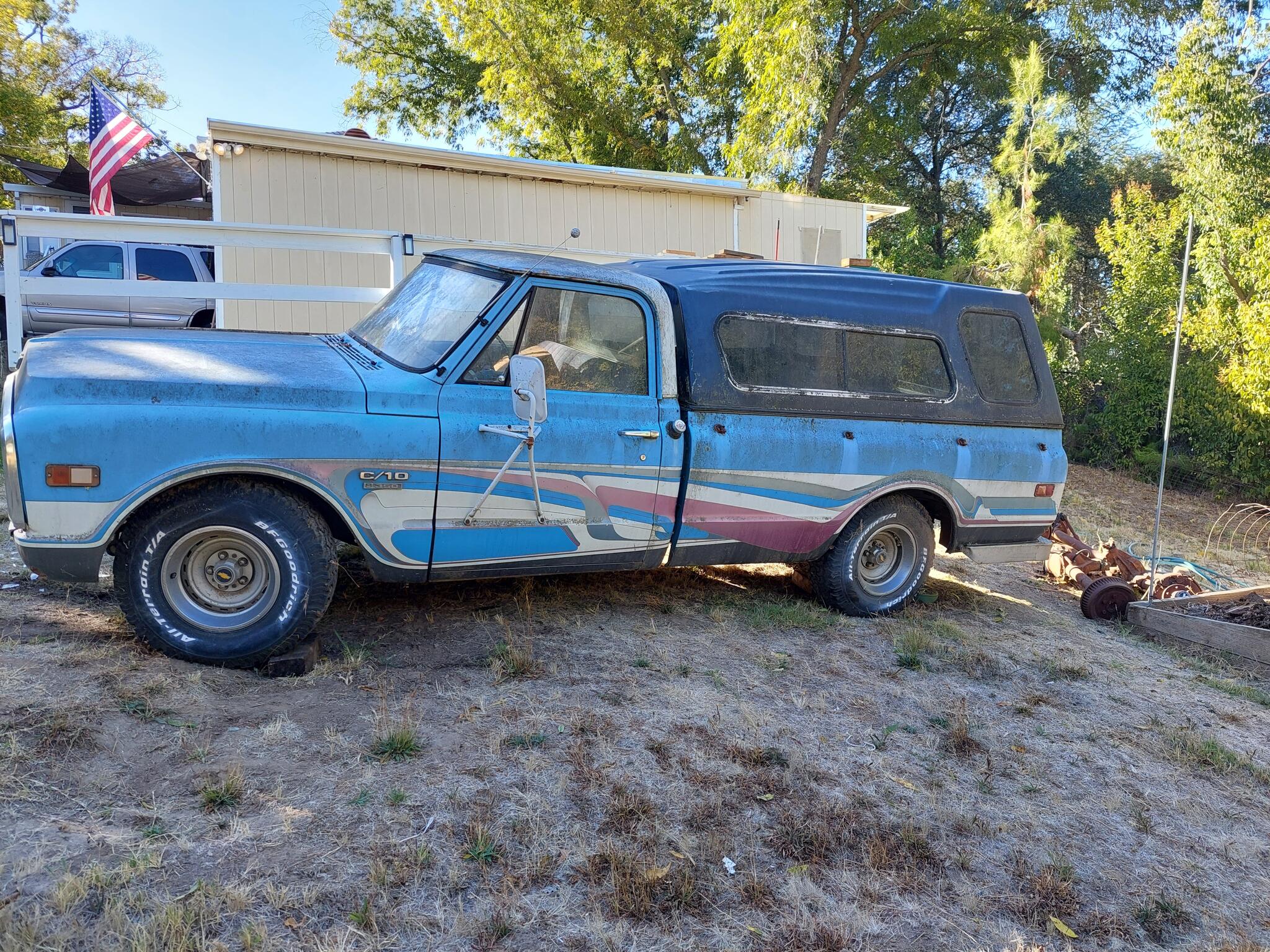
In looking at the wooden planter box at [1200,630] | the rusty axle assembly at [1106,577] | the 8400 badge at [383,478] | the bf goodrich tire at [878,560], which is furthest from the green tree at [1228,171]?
the 8400 badge at [383,478]

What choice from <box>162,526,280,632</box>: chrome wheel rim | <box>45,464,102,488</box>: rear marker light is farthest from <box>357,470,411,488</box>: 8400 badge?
<box>45,464,102,488</box>: rear marker light

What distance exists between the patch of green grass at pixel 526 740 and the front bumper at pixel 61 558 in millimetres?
1901

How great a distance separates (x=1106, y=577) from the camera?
8344 mm

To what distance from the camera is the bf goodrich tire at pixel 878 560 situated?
632cm

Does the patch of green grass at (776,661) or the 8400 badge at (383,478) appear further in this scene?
the patch of green grass at (776,661)

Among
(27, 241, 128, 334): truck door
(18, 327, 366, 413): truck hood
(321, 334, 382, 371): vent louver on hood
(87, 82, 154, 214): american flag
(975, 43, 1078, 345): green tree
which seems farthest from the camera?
(975, 43, 1078, 345): green tree

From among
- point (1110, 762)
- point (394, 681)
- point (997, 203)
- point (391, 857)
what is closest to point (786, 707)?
point (1110, 762)

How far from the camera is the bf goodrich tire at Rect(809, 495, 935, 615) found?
20.7ft

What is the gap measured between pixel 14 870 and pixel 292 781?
2.98 feet

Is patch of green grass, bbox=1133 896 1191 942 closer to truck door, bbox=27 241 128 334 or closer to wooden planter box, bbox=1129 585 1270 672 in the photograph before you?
wooden planter box, bbox=1129 585 1270 672

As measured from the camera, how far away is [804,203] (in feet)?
47.1

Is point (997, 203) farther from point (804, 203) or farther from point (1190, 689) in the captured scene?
point (1190, 689)

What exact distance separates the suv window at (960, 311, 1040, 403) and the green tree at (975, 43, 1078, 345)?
482 inches

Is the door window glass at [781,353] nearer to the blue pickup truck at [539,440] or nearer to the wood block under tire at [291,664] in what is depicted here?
the blue pickup truck at [539,440]
